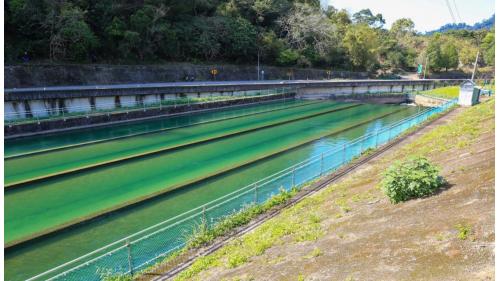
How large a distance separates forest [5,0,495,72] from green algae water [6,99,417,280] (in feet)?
74.1

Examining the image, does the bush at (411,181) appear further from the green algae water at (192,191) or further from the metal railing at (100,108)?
the metal railing at (100,108)

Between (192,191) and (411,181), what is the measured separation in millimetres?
9168

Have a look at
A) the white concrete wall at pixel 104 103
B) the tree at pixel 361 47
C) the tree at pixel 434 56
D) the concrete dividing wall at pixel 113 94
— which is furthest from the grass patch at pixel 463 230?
the tree at pixel 434 56

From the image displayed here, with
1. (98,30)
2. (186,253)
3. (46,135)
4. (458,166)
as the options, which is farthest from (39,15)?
(458,166)

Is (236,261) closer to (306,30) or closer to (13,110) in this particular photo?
(13,110)

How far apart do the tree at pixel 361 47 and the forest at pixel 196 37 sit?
6.9 inches

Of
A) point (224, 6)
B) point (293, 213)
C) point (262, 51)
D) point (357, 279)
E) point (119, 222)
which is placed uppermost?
point (224, 6)

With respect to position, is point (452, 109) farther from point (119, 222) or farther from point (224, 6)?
point (224, 6)

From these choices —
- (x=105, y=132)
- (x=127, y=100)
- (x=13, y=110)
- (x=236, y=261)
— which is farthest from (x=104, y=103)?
(x=236, y=261)

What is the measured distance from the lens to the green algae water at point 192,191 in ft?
34.7

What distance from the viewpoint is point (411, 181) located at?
28.7 feet

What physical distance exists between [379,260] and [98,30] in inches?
1699

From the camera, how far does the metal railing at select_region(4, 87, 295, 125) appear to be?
79.8ft

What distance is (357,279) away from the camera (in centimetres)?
582
